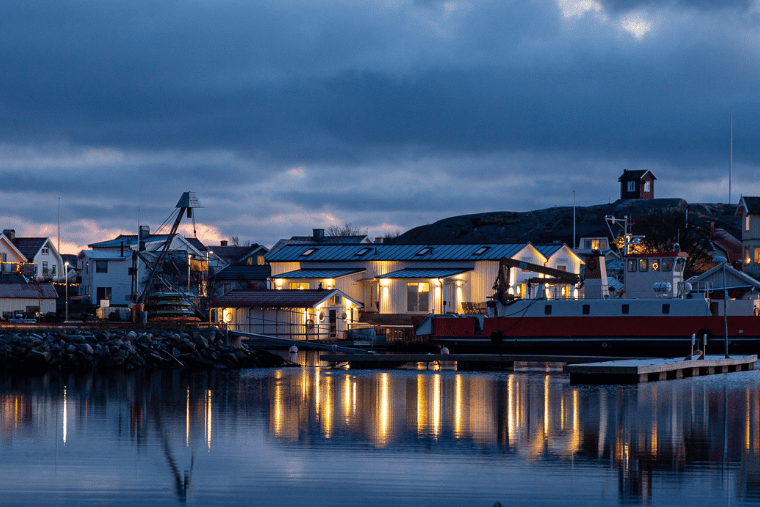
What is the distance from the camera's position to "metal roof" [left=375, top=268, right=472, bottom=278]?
2320 inches

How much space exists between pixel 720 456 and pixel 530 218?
319 ft

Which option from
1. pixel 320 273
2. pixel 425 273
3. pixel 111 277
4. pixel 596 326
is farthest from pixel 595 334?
pixel 111 277

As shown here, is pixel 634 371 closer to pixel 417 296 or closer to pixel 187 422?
pixel 187 422

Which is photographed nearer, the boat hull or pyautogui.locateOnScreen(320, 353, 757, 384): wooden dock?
pyautogui.locateOnScreen(320, 353, 757, 384): wooden dock

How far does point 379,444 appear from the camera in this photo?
19719 mm

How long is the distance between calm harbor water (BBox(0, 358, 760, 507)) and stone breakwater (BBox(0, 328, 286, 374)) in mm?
6396

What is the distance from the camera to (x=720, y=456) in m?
18.3

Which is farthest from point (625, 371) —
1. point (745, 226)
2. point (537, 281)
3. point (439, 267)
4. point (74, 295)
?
point (74, 295)

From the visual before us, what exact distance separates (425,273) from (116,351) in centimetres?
2376

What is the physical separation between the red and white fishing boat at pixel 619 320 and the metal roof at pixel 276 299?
8.66 m

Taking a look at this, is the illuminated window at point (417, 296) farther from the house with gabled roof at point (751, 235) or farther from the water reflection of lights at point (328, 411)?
the water reflection of lights at point (328, 411)

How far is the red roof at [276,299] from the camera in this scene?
2169 inches

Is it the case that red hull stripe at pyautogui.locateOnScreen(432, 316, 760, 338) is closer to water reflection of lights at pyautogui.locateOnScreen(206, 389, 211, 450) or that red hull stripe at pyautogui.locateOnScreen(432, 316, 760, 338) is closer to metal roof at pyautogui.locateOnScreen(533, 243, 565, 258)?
metal roof at pyautogui.locateOnScreen(533, 243, 565, 258)

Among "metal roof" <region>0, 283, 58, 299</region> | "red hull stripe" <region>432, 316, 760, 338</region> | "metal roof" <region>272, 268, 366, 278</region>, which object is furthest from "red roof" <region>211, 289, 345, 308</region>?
"metal roof" <region>0, 283, 58, 299</region>
